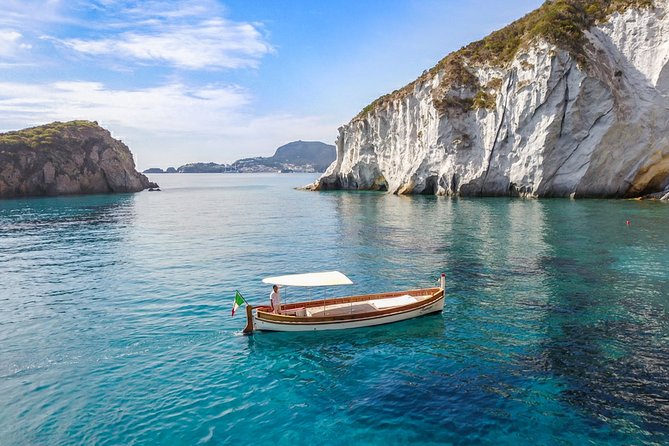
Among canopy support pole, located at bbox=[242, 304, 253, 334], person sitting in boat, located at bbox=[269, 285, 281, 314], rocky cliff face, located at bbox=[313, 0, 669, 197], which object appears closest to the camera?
canopy support pole, located at bbox=[242, 304, 253, 334]

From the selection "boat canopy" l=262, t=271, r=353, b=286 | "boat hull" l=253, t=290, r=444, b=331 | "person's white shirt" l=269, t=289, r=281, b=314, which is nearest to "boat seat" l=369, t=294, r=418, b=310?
"boat hull" l=253, t=290, r=444, b=331

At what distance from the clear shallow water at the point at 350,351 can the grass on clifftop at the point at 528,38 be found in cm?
4752

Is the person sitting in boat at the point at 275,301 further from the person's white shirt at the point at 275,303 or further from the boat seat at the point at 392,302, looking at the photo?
the boat seat at the point at 392,302

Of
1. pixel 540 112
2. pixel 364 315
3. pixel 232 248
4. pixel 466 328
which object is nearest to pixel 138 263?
pixel 232 248

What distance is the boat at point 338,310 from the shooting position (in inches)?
925

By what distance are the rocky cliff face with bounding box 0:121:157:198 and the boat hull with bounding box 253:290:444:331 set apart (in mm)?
129538

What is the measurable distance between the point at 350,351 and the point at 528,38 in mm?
81578

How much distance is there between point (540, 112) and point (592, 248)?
45.7 metres

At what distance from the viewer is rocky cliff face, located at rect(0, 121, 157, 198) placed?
12300 centimetres

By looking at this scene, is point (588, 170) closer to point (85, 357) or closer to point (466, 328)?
point (466, 328)

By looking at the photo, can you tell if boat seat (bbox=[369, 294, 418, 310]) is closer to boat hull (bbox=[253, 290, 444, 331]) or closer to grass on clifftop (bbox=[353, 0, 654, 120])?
boat hull (bbox=[253, 290, 444, 331])

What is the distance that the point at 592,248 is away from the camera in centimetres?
3956

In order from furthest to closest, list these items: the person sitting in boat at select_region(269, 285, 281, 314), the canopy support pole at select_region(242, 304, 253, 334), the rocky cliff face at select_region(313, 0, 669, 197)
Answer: the rocky cliff face at select_region(313, 0, 669, 197), the person sitting in boat at select_region(269, 285, 281, 314), the canopy support pole at select_region(242, 304, 253, 334)

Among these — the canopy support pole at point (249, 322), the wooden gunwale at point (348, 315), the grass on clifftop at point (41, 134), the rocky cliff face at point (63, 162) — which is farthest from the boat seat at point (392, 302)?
the grass on clifftop at point (41, 134)
